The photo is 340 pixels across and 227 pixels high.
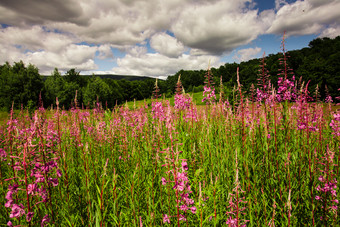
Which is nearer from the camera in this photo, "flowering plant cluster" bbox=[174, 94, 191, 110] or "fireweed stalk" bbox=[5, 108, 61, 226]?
"fireweed stalk" bbox=[5, 108, 61, 226]

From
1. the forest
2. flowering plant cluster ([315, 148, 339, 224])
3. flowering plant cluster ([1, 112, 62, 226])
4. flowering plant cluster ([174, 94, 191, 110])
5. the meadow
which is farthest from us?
the forest

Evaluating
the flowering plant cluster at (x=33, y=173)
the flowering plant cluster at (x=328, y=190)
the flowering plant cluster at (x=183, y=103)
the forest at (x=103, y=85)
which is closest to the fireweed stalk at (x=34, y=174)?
the flowering plant cluster at (x=33, y=173)

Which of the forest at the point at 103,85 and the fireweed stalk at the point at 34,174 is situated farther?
the forest at the point at 103,85

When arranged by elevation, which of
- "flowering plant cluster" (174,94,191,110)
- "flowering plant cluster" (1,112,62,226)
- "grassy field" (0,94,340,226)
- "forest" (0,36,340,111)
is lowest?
"grassy field" (0,94,340,226)

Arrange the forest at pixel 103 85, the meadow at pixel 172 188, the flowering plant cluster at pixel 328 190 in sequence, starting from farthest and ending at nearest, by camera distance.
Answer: the forest at pixel 103 85, the flowering plant cluster at pixel 328 190, the meadow at pixel 172 188

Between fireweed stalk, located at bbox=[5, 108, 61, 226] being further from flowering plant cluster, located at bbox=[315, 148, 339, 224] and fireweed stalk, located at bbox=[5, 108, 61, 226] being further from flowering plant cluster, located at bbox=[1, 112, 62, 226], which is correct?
flowering plant cluster, located at bbox=[315, 148, 339, 224]

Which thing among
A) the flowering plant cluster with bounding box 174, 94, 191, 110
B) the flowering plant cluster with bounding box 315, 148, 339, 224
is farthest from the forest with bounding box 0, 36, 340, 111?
the flowering plant cluster with bounding box 315, 148, 339, 224

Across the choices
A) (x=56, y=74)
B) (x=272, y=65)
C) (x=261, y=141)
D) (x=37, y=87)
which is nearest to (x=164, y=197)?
(x=261, y=141)

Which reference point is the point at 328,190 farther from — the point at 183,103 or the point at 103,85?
the point at 103,85

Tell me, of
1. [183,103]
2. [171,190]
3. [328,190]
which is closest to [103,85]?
[183,103]

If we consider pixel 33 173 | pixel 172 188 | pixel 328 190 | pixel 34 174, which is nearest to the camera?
pixel 34 174

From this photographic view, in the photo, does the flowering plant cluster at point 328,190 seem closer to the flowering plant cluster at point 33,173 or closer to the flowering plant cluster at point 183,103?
the flowering plant cluster at point 33,173

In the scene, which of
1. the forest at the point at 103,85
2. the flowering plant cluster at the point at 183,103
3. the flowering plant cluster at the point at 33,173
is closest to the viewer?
the flowering plant cluster at the point at 33,173

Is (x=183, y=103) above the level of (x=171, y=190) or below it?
above
